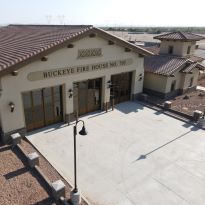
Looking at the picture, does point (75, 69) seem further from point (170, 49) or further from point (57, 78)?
point (170, 49)

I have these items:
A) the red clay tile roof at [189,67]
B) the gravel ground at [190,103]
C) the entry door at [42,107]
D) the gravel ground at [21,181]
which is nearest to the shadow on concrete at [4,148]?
the gravel ground at [21,181]

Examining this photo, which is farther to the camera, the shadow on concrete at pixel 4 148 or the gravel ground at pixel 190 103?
the gravel ground at pixel 190 103

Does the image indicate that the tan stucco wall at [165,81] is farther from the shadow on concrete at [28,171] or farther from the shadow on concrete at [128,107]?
the shadow on concrete at [28,171]

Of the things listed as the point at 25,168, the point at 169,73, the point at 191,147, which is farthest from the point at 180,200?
the point at 169,73

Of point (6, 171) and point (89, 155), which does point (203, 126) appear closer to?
point (89, 155)

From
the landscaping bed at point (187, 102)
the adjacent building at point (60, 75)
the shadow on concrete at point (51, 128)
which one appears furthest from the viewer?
the landscaping bed at point (187, 102)

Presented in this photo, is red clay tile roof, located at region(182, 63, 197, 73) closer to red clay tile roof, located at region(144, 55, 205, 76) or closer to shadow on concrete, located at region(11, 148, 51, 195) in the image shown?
red clay tile roof, located at region(144, 55, 205, 76)

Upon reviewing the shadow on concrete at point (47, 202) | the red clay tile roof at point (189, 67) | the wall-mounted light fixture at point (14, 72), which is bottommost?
the shadow on concrete at point (47, 202)
